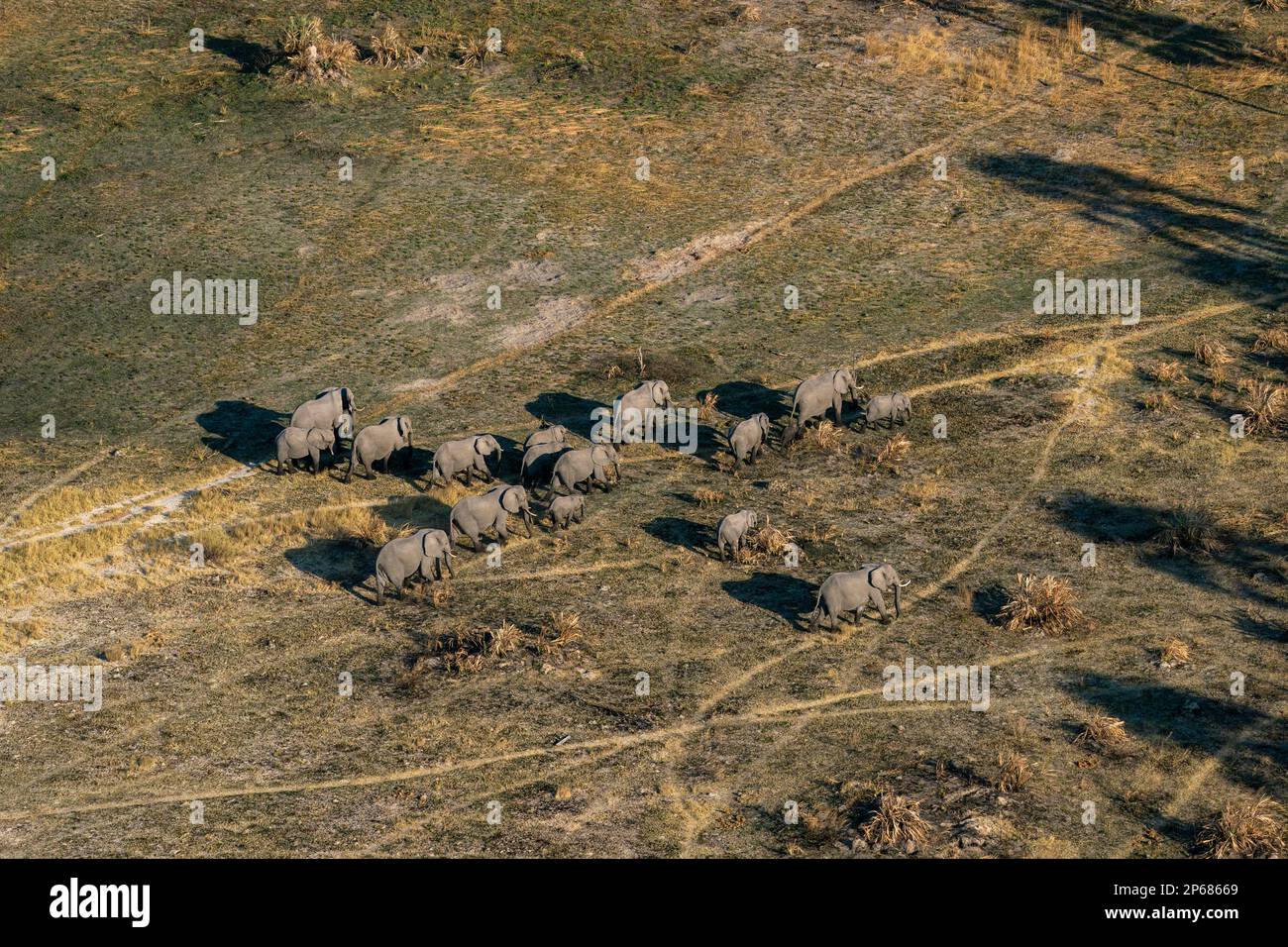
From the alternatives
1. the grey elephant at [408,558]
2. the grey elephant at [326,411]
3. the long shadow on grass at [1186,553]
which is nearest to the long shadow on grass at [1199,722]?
the long shadow on grass at [1186,553]

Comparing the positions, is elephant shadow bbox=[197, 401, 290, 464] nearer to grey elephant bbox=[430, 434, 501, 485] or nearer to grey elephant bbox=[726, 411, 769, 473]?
grey elephant bbox=[430, 434, 501, 485]

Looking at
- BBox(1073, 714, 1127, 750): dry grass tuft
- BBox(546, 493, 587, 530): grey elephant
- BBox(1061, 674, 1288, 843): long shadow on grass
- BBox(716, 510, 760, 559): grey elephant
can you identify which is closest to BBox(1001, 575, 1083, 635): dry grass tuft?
BBox(1061, 674, 1288, 843): long shadow on grass

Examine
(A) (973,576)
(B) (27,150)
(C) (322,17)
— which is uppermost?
(C) (322,17)

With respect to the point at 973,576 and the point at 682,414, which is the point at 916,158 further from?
the point at 973,576

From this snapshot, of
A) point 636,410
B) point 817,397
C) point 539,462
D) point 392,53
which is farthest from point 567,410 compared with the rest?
point 392,53

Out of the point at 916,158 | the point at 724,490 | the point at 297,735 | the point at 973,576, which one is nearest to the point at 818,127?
the point at 916,158

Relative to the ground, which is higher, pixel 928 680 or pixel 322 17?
pixel 322 17
